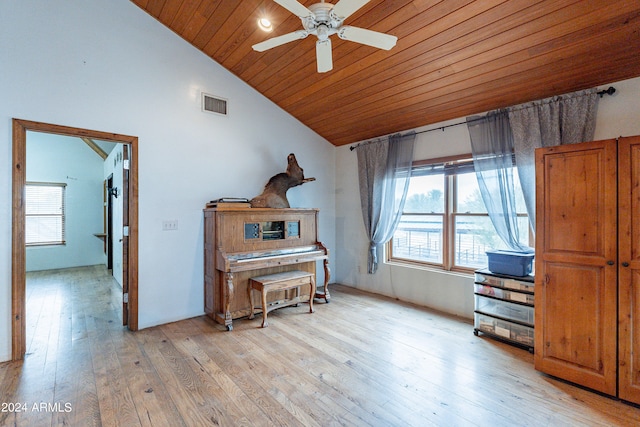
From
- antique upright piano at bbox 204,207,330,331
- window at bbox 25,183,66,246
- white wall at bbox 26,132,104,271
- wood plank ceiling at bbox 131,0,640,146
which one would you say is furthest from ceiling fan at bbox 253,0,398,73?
window at bbox 25,183,66,246

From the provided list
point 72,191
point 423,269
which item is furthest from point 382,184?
point 72,191

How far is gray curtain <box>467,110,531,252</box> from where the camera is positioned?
3166mm

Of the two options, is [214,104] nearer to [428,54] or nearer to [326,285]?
[428,54]

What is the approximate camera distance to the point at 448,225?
3.89 metres

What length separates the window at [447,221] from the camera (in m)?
3.59

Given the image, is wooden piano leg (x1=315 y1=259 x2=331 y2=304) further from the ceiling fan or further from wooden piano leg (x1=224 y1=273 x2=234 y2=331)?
the ceiling fan

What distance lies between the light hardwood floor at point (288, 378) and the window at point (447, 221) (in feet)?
2.77

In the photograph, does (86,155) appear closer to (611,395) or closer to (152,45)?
(152,45)

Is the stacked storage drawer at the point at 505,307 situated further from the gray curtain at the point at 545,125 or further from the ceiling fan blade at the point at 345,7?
the ceiling fan blade at the point at 345,7

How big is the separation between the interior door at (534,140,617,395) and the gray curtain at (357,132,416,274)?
6.30 ft

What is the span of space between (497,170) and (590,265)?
4.52 ft

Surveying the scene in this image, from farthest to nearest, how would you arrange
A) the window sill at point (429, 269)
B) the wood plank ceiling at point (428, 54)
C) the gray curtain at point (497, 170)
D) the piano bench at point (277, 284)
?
1. the window sill at point (429, 269)
2. the piano bench at point (277, 284)
3. the gray curtain at point (497, 170)
4. the wood plank ceiling at point (428, 54)

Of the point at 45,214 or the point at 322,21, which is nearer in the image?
the point at 322,21

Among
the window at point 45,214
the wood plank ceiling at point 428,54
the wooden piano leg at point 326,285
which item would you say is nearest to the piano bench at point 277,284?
the wooden piano leg at point 326,285
